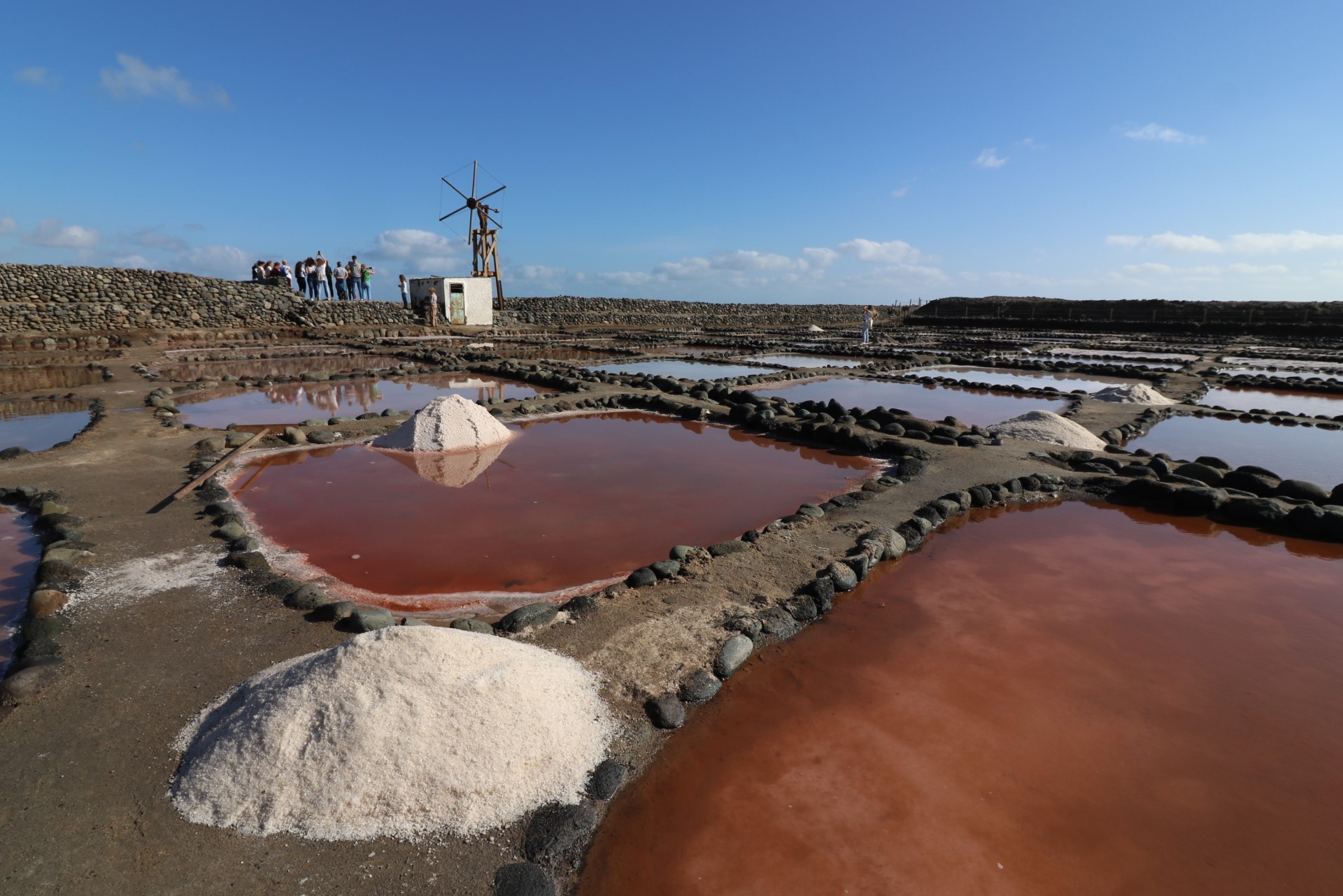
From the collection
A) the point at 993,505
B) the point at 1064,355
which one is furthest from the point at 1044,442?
the point at 1064,355

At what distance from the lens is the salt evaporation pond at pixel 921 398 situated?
1188 centimetres

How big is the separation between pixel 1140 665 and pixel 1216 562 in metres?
2.17

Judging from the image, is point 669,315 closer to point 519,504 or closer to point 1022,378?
point 1022,378

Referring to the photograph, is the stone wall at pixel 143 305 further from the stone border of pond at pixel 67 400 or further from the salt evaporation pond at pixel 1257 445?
the salt evaporation pond at pixel 1257 445

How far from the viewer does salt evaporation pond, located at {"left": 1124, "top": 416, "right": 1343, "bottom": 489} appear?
26.6 ft

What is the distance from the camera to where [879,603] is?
4379mm

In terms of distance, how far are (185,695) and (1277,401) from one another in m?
17.8

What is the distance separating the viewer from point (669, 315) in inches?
1908

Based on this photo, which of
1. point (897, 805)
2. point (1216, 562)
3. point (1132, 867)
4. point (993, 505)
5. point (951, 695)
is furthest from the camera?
point (993, 505)

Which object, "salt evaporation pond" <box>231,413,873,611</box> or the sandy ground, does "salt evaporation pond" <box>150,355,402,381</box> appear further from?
the sandy ground

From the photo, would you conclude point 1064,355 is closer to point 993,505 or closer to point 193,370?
point 993,505

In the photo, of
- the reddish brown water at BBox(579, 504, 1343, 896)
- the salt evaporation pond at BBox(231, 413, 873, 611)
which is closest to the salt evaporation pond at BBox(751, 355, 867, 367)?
the salt evaporation pond at BBox(231, 413, 873, 611)

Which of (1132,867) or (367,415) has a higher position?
(367,415)

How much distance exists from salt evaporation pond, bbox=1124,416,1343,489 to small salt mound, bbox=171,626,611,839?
877cm
